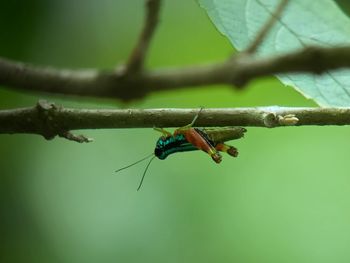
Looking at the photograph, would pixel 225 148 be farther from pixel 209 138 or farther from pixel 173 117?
pixel 173 117

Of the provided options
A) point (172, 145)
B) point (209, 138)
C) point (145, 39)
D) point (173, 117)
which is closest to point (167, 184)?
point (172, 145)

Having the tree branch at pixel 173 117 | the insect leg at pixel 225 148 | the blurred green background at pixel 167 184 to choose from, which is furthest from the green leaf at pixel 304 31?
the blurred green background at pixel 167 184

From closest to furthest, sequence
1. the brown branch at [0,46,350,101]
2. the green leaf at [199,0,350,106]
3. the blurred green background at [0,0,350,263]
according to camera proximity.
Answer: the brown branch at [0,46,350,101]
the green leaf at [199,0,350,106]
the blurred green background at [0,0,350,263]

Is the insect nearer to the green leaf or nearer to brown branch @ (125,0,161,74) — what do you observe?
the green leaf

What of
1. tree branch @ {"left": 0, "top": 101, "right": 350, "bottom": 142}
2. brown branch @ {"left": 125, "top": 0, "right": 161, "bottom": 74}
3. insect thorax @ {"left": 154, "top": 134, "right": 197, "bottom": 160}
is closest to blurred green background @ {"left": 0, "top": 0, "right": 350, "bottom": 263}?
insect thorax @ {"left": 154, "top": 134, "right": 197, "bottom": 160}

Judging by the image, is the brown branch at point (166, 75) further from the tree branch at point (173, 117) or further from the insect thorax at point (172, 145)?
the insect thorax at point (172, 145)

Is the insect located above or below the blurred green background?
above
